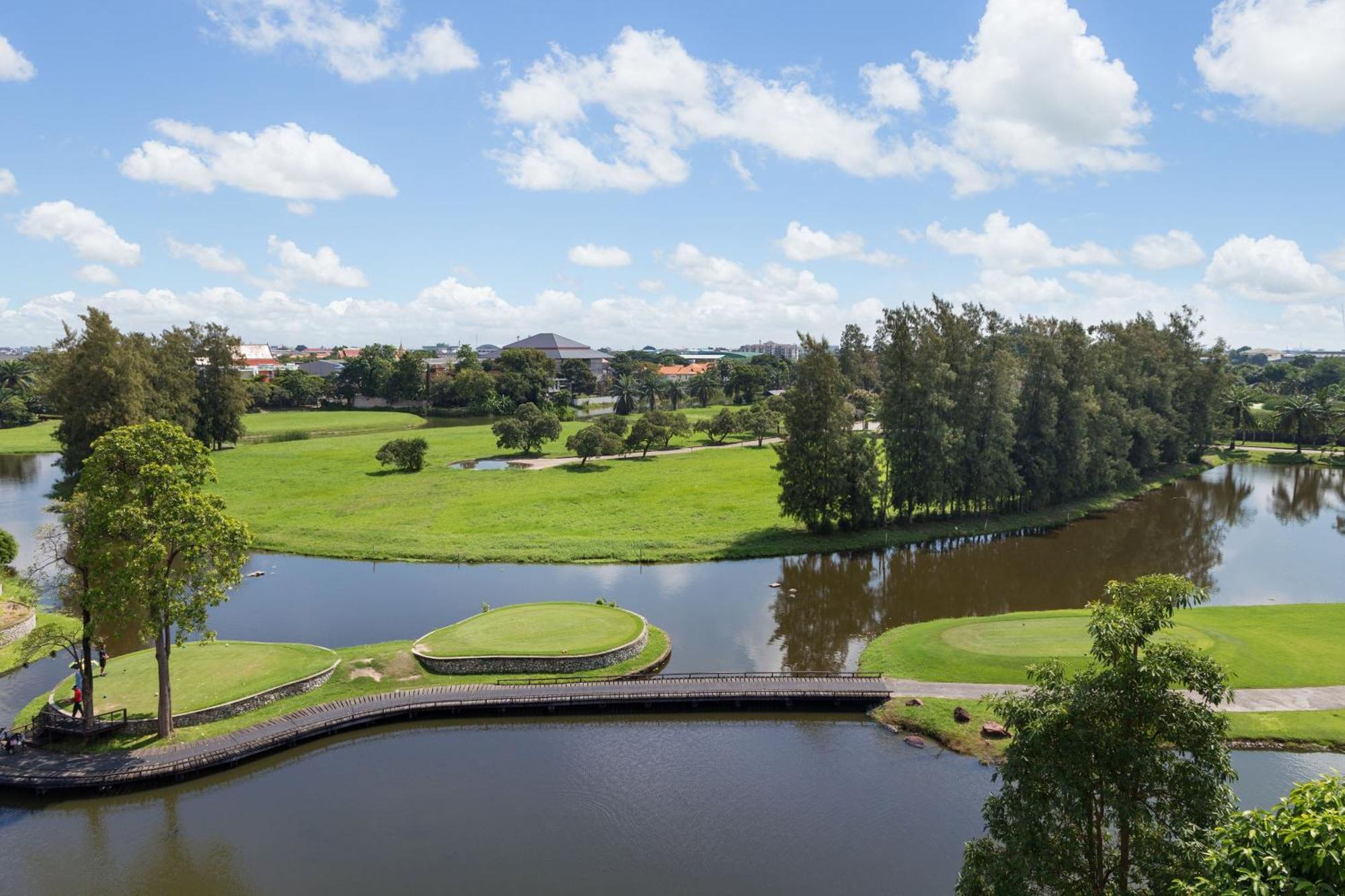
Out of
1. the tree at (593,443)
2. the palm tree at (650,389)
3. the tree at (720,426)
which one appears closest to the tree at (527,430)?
the tree at (593,443)

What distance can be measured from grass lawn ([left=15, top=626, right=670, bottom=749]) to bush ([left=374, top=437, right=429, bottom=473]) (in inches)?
1904

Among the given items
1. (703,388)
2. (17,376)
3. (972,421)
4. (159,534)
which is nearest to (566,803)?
(159,534)

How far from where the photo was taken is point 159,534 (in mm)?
27531

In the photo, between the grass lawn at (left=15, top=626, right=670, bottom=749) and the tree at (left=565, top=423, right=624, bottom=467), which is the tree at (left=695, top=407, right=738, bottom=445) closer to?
the tree at (left=565, top=423, right=624, bottom=467)

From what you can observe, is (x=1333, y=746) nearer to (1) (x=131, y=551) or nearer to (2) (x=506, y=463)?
(1) (x=131, y=551)

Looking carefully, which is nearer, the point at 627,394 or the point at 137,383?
the point at 137,383

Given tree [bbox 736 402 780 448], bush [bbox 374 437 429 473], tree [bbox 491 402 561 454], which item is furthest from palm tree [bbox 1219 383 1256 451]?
bush [bbox 374 437 429 473]

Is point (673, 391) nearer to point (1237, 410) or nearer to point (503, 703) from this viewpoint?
point (1237, 410)

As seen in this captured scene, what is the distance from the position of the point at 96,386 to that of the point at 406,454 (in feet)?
93.3

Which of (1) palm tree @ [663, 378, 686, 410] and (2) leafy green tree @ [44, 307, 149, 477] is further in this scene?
(1) palm tree @ [663, 378, 686, 410]

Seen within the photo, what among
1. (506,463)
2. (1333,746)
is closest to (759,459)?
(506,463)

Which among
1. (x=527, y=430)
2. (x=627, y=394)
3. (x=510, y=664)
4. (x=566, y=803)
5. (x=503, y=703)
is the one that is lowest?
(x=566, y=803)

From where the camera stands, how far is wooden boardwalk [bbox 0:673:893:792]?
91.7 feet

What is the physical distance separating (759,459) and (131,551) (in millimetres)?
75546
